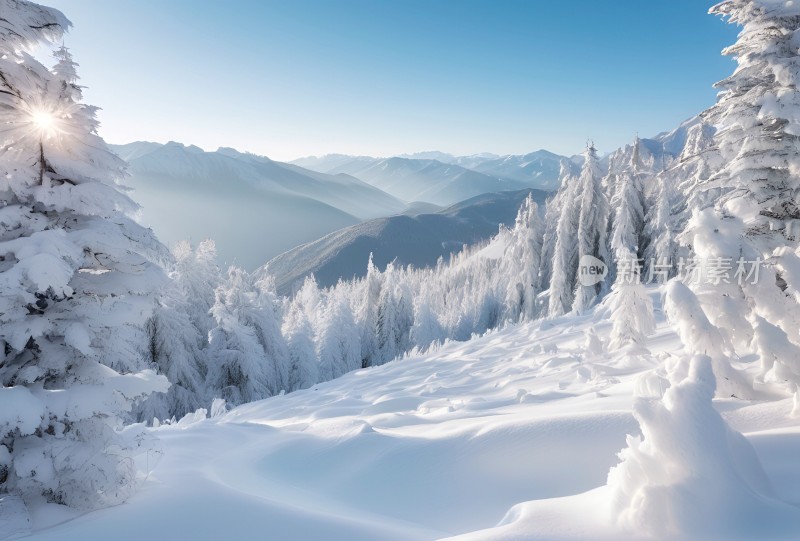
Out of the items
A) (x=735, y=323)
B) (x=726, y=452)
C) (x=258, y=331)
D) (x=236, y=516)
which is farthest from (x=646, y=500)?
(x=258, y=331)

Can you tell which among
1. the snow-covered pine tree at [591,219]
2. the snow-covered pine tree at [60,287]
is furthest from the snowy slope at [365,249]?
A: the snow-covered pine tree at [60,287]

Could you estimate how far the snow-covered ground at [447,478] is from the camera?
3.06 m

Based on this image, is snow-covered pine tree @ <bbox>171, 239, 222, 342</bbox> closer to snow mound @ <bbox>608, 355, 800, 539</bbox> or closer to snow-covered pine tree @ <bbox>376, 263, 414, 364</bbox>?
snow-covered pine tree @ <bbox>376, 263, 414, 364</bbox>

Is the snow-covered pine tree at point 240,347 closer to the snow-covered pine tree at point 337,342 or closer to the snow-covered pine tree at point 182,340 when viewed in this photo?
the snow-covered pine tree at point 182,340

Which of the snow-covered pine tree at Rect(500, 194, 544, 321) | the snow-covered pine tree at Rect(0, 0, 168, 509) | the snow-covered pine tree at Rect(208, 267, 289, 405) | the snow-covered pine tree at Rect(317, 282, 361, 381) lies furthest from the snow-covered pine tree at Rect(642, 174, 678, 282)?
the snow-covered pine tree at Rect(0, 0, 168, 509)

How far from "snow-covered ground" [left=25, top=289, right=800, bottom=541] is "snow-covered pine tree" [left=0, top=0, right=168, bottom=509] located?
0.51 metres

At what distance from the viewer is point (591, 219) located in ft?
88.0

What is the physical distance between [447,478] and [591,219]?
25419 mm

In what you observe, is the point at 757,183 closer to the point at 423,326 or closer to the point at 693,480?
the point at 693,480

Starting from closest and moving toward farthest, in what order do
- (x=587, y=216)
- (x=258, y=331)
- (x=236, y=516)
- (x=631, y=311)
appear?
(x=236, y=516), (x=631, y=311), (x=258, y=331), (x=587, y=216)

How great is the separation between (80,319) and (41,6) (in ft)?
10.9

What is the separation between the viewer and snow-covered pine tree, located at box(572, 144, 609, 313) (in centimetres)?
2609

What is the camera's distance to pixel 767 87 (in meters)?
6.77

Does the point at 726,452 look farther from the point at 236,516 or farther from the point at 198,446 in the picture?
the point at 198,446
